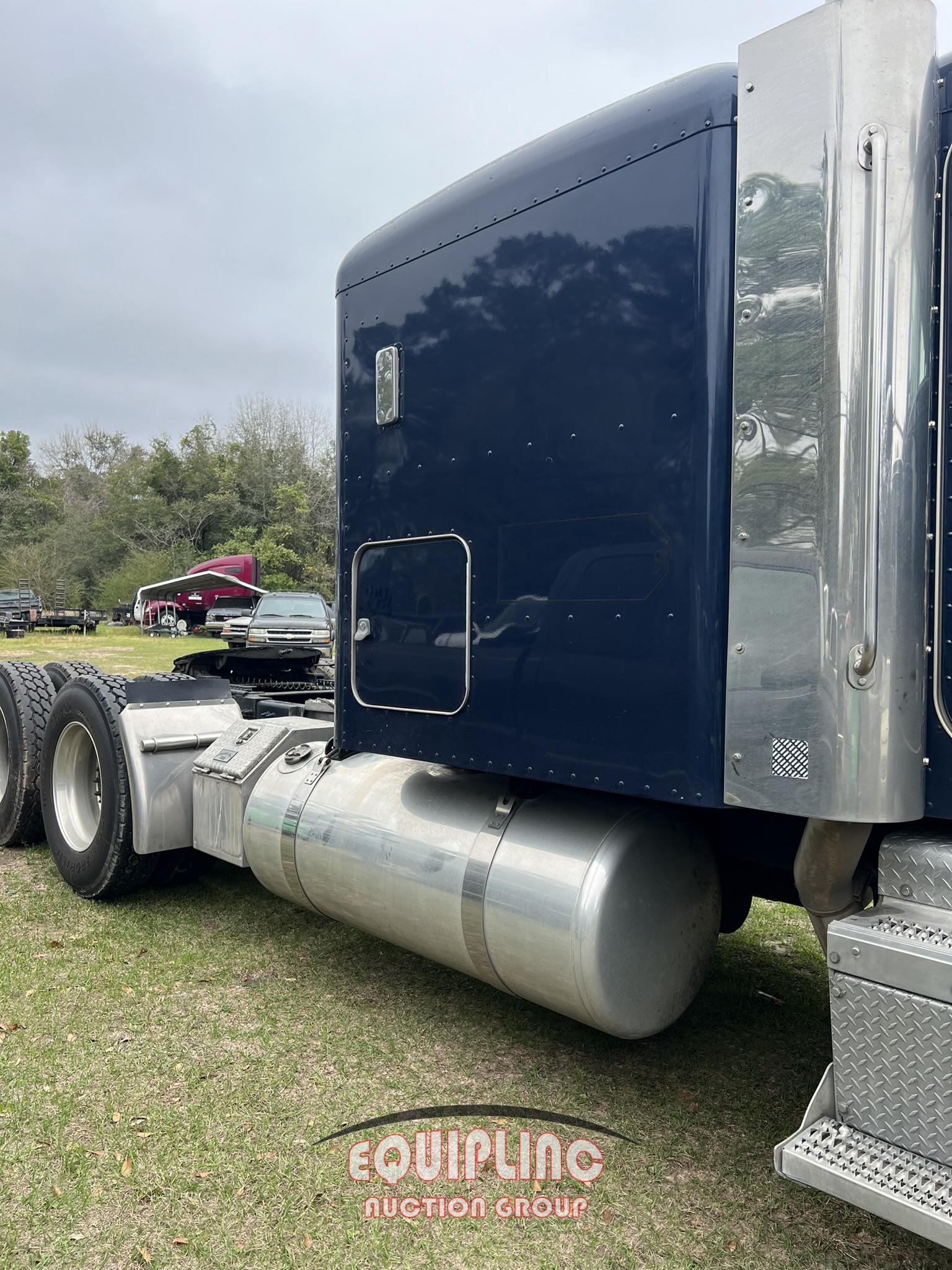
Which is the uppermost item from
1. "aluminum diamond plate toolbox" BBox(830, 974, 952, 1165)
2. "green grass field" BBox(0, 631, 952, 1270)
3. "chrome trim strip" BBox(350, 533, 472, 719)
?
"chrome trim strip" BBox(350, 533, 472, 719)

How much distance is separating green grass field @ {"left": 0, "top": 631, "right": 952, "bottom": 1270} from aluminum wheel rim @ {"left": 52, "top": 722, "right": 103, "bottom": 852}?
57cm

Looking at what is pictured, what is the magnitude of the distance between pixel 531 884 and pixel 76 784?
3.38m

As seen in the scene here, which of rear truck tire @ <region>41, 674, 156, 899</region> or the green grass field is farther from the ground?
rear truck tire @ <region>41, 674, 156, 899</region>

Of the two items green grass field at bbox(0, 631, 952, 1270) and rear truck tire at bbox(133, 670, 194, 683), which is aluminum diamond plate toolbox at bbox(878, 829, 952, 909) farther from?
rear truck tire at bbox(133, 670, 194, 683)

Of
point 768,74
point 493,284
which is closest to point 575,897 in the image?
point 493,284

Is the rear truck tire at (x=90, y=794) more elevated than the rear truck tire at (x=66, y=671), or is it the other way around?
the rear truck tire at (x=66, y=671)

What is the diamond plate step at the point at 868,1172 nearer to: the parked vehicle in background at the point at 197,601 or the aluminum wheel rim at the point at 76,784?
the aluminum wheel rim at the point at 76,784

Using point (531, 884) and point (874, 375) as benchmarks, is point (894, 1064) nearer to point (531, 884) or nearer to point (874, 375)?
point (531, 884)

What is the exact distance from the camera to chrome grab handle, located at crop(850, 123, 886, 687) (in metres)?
2.12

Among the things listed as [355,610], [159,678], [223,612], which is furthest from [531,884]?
[223,612]

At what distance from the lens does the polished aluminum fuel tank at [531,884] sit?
2699mm

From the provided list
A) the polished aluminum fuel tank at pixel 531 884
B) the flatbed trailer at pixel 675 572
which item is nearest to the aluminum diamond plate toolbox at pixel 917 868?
the flatbed trailer at pixel 675 572

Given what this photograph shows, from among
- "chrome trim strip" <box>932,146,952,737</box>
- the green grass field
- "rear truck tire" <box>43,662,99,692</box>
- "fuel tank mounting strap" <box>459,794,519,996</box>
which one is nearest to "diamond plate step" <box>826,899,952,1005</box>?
"chrome trim strip" <box>932,146,952,737</box>

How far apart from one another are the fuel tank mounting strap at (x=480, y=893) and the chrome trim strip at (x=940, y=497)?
1365 millimetres
